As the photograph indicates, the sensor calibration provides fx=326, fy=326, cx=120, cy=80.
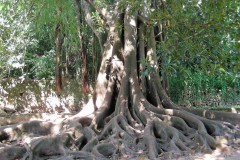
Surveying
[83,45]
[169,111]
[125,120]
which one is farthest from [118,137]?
[83,45]

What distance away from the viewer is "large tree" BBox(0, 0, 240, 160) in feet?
17.1

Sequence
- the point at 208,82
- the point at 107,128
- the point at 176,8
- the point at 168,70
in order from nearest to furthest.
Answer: the point at 176,8, the point at 168,70, the point at 107,128, the point at 208,82

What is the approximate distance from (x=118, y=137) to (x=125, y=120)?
75 cm

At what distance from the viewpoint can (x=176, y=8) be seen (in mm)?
4684

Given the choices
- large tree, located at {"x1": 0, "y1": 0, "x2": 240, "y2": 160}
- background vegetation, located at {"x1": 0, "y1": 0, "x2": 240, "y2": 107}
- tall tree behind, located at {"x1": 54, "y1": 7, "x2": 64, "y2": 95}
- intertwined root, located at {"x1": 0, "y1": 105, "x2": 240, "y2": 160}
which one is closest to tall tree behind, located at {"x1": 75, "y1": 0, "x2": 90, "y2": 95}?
background vegetation, located at {"x1": 0, "y1": 0, "x2": 240, "y2": 107}

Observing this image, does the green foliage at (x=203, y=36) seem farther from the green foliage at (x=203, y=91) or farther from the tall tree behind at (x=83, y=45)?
the green foliage at (x=203, y=91)

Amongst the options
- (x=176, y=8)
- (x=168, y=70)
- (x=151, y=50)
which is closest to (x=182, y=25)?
(x=176, y=8)

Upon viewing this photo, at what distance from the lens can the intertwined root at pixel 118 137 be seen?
5074mm

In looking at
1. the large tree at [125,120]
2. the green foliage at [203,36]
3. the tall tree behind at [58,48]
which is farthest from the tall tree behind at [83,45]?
the green foliage at [203,36]

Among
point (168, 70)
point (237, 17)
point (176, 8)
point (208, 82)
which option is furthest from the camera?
point (208, 82)

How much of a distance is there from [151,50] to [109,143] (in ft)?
9.32

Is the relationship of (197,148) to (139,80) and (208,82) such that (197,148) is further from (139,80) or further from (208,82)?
(208,82)

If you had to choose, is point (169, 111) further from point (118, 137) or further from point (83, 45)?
point (83, 45)

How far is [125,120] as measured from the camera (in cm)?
647
